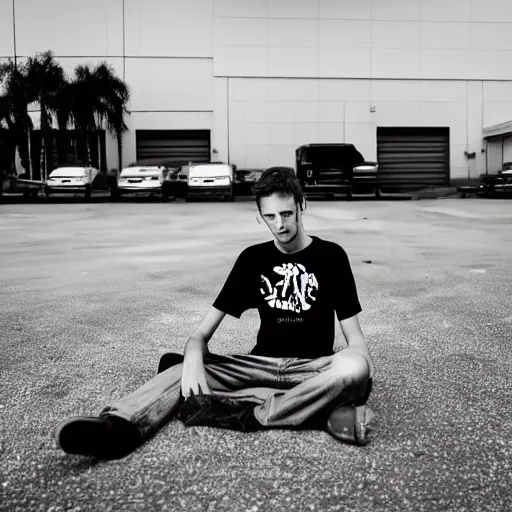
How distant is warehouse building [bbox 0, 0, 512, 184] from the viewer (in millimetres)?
30078

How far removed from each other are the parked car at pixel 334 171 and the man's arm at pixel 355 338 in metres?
19.5

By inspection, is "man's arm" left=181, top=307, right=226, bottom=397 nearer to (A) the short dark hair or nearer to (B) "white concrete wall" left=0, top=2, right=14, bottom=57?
(A) the short dark hair

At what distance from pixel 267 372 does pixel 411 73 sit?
2990cm

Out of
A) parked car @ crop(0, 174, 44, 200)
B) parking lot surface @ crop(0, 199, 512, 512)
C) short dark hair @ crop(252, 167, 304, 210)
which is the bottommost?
parking lot surface @ crop(0, 199, 512, 512)

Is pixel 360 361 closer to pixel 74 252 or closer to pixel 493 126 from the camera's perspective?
pixel 74 252

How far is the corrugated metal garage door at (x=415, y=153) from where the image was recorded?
104 ft

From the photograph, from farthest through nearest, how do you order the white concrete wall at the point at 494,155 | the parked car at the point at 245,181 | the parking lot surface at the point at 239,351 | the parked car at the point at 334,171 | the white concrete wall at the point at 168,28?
the white concrete wall at the point at 494,155 < the white concrete wall at the point at 168,28 < the parked car at the point at 245,181 < the parked car at the point at 334,171 < the parking lot surface at the point at 239,351

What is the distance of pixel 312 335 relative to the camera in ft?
10.0

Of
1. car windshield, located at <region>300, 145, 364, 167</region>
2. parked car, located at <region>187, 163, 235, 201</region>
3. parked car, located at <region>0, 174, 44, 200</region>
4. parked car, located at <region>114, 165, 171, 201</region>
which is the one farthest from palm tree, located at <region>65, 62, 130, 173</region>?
car windshield, located at <region>300, 145, 364, 167</region>

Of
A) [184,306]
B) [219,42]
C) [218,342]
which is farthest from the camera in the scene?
[219,42]

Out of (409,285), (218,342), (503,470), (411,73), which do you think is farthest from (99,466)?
(411,73)

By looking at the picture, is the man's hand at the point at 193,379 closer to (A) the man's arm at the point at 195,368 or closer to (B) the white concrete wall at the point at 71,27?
(A) the man's arm at the point at 195,368

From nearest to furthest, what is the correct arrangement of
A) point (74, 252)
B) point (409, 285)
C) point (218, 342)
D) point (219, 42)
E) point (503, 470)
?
point (503, 470)
point (218, 342)
point (409, 285)
point (74, 252)
point (219, 42)

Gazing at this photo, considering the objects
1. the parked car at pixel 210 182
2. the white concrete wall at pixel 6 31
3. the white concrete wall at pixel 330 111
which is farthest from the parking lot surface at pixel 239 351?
the white concrete wall at pixel 6 31
